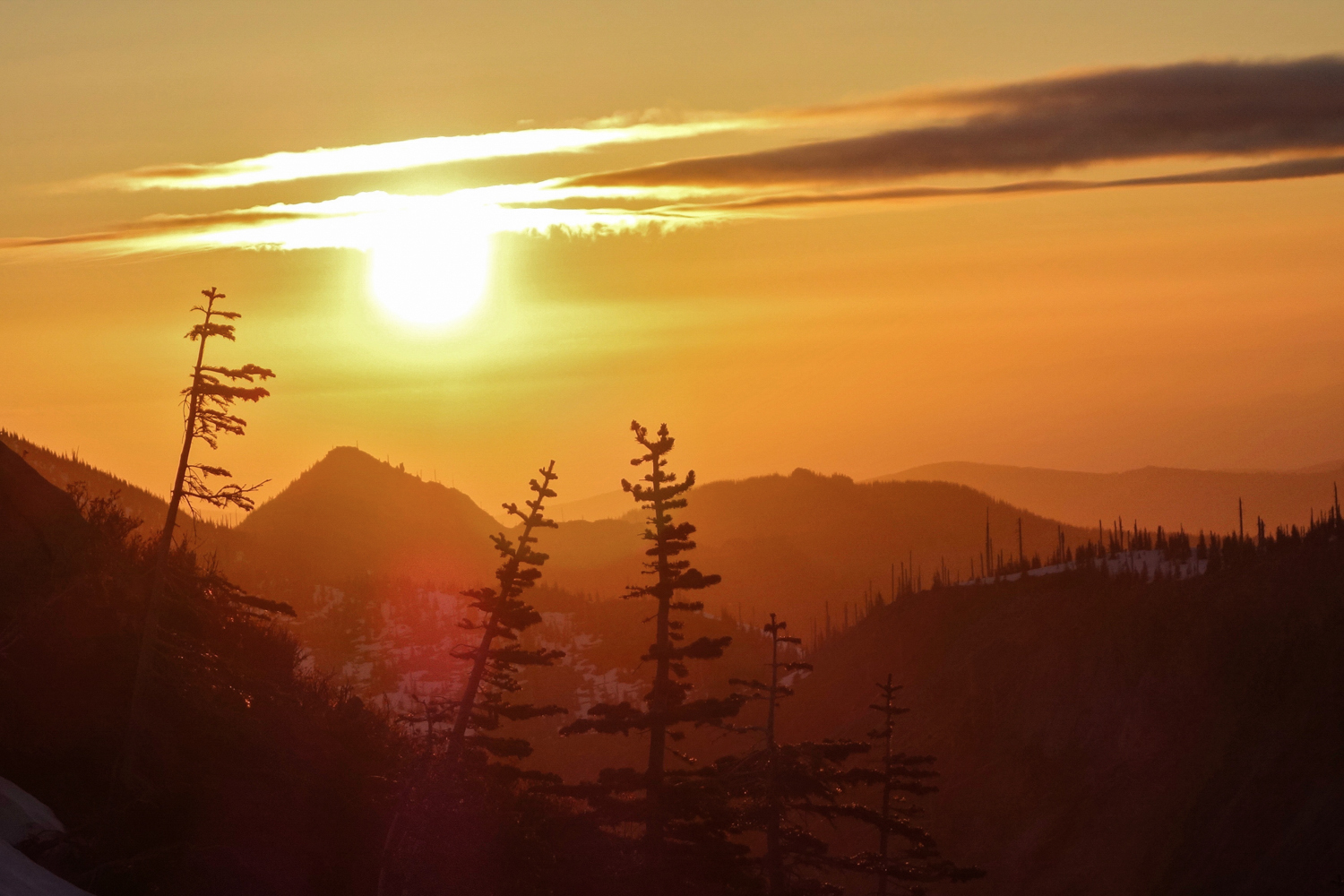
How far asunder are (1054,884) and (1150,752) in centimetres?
1287

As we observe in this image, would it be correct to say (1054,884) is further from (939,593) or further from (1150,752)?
(939,593)

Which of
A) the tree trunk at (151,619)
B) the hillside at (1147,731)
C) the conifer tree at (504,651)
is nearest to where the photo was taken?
the tree trunk at (151,619)

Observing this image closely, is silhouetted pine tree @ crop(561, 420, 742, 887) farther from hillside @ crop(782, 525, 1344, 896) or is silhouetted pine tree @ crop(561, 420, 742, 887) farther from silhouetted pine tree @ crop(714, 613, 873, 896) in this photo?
hillside @ crop(782, 525, 1344, 896)

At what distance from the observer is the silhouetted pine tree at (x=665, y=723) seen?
150 feet

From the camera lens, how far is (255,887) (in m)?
38.8

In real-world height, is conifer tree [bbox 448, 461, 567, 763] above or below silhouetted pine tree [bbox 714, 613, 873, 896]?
above

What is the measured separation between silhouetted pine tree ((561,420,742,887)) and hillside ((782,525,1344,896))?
1733 inches

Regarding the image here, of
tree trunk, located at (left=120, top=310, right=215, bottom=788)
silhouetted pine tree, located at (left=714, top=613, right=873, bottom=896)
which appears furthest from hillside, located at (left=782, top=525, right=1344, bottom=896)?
tree trunk, located at (left=120, top=310, right=215, bottom=788)

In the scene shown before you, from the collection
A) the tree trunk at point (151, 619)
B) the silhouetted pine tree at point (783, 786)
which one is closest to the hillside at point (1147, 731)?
the silhouetted pine tree at point (783, 786)

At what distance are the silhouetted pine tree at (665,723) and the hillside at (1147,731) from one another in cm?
4402

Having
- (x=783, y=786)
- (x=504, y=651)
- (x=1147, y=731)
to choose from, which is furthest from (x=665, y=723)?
(x=1147, y=731)

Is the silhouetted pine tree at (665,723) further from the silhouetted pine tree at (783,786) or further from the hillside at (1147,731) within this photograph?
the hillside at (1147,731)

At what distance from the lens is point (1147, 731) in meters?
116

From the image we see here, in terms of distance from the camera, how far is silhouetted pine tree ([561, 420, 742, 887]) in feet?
150
